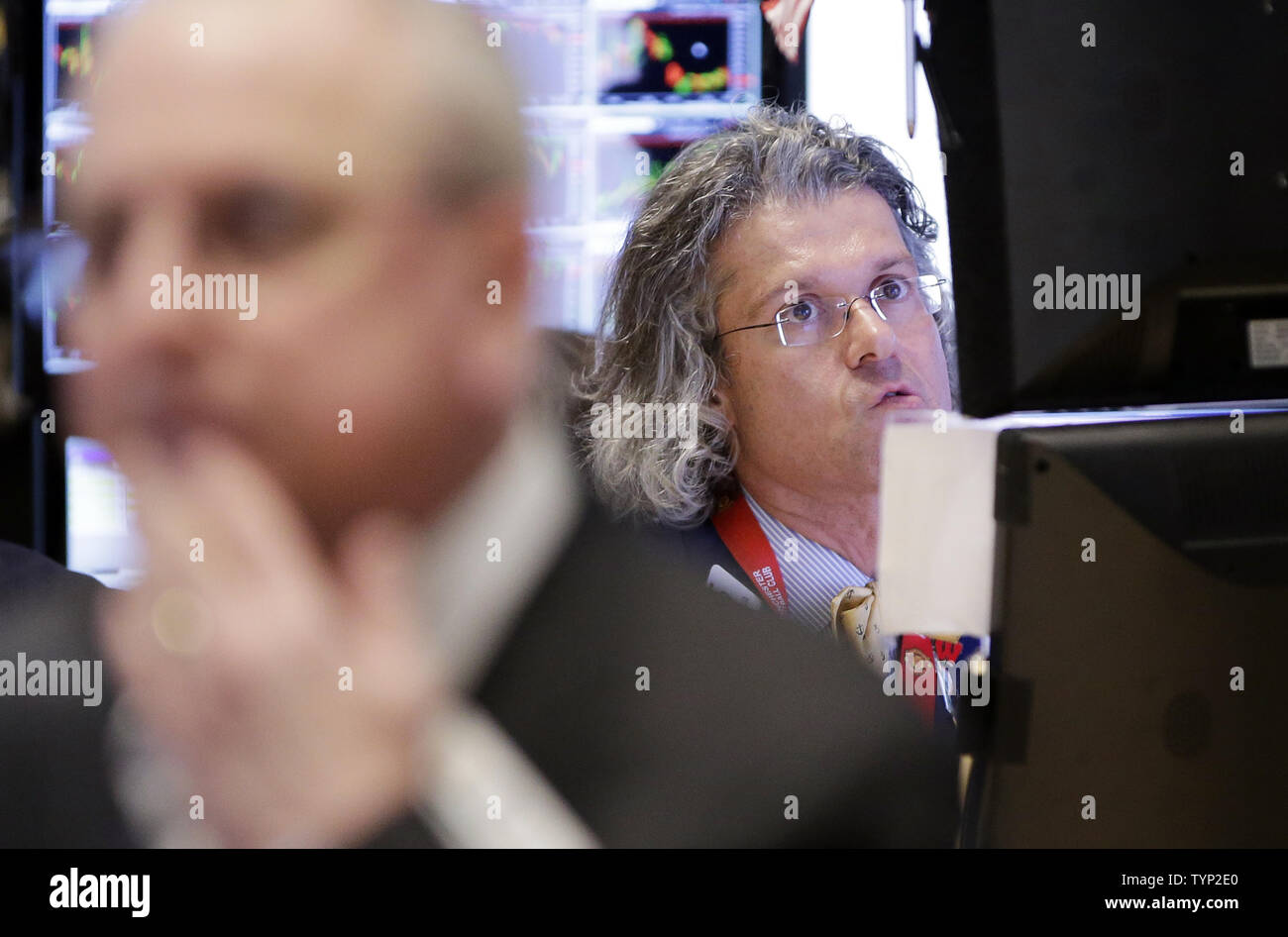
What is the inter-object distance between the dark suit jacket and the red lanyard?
0.16 ft

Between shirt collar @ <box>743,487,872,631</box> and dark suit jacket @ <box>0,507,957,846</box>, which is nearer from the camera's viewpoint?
dark suit jacket @ <box>0,507,957,846</box>

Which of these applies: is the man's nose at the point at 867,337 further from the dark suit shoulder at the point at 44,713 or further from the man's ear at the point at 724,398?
the dark suit shoulder at the point at 44,713

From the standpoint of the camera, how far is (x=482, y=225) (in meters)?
0.89

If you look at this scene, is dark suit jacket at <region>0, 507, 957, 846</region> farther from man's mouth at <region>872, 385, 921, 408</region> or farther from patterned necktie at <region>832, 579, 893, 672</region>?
man's mouth at <region>872, 385, 921, 408</region>

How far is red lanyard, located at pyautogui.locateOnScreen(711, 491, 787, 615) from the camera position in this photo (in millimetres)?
1327

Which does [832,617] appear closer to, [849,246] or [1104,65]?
[849,246]

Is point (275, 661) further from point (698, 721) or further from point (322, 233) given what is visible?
point (698, 721)

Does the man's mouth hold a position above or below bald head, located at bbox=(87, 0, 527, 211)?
below

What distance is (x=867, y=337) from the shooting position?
1.31m

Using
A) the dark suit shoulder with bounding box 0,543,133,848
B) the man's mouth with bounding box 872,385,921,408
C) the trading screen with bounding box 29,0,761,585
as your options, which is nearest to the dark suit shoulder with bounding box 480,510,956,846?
the man's mouth with bounding box 872,385,921,408

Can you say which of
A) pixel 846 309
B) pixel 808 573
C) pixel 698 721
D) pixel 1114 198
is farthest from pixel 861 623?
pixel 1114 198

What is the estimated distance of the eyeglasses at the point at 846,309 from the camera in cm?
131

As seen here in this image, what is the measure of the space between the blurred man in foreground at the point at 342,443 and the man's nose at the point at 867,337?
1.31 feet
